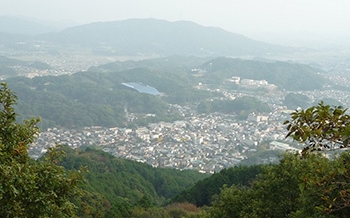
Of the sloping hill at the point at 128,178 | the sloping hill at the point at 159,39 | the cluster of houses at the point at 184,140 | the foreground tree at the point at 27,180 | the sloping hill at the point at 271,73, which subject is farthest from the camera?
the sloping hill at the point at 159,39

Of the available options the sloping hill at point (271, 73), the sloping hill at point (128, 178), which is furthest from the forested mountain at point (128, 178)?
the sloping hill at point (271, 73)

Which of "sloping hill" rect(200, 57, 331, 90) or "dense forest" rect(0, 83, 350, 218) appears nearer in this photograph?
"dense forest" rect(0, 83, 350, 218)

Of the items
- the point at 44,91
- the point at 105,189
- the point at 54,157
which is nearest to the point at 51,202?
the point at 54,157

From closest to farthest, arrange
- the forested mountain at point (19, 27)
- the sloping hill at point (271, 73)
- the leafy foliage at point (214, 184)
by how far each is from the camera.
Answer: the leafy foliage at point (214, 184), the sloping hill at point (271, 73), the forested mountain at point (19, 27)

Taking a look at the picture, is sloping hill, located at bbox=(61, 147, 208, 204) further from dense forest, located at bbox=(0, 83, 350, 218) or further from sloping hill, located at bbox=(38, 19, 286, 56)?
sloping hill, located at bbox=(38, 19, 286, 56)

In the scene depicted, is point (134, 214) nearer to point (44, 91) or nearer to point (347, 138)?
point (347, 138)

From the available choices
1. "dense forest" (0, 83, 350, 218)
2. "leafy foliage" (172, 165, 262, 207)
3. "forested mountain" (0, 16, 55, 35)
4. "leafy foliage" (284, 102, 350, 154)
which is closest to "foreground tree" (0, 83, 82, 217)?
"dense forest" (0, 83, 350, 218)

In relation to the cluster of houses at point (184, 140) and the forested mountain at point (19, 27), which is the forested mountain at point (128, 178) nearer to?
the cluster of houses at point (184, 140)

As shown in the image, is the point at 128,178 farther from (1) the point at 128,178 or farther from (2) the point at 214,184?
(2) the point at 214,184

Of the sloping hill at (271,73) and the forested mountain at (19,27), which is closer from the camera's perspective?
the sloping hill at (271,73)
